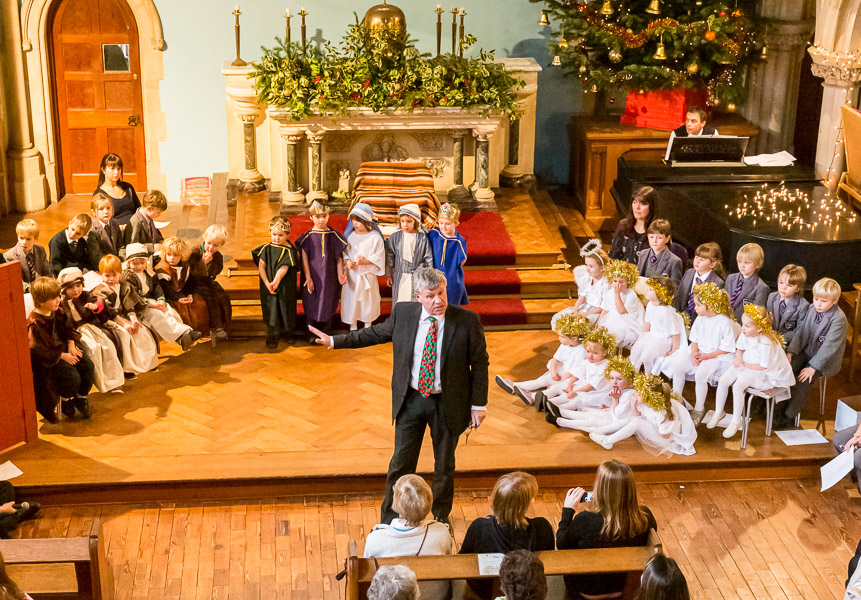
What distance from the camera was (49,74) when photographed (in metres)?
11.3

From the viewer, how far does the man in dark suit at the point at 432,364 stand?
19.1 ft

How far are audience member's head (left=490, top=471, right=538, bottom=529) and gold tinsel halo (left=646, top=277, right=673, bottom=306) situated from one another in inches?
105

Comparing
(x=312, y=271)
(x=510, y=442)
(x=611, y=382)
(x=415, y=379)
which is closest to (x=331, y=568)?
(x=415, y=379)

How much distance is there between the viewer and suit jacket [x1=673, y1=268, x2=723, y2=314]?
7578mm

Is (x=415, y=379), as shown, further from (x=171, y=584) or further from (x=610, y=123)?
(x=610, y=123)

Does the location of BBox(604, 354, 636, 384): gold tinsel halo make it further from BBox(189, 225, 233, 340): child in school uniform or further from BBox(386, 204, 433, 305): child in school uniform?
BBox(189, 225, 233, 340): child in school uniform

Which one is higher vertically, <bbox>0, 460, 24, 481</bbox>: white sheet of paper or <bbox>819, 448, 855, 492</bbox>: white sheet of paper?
<bbox>819, 448, 855, 492</bbox>: white sheet of paper

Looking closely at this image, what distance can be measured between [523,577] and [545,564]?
51 centimetres

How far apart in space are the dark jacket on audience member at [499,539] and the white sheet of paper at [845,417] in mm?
2640

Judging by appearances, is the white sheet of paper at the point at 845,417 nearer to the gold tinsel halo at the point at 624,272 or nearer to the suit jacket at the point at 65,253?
the gold tinsel halo at the point at 624,272

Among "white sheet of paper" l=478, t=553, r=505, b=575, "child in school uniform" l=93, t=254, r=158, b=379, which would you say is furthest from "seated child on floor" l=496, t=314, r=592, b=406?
"white sheet of paper" l=478, t=553, r=505, b=575

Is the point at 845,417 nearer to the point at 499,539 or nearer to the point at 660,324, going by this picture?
the point at 660,324

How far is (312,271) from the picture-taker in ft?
27.5

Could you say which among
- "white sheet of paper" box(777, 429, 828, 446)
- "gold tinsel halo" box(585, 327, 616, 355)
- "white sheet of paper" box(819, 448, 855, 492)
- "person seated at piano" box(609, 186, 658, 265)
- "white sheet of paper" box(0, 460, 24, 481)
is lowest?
"white sheet of paper" box(0, 460, 24, 481)
